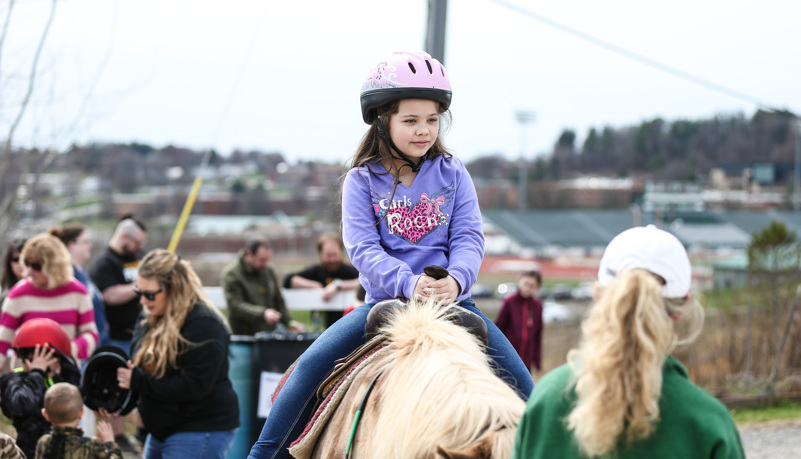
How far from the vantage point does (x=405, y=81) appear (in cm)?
345

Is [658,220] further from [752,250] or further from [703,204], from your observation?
[752,250]

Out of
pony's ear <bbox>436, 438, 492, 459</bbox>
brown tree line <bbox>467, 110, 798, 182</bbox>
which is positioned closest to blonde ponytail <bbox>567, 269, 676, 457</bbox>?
pony's ear <bbox>436, 438, 492, 459</bbox>

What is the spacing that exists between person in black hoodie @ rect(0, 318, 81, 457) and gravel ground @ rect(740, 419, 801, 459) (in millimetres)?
7202

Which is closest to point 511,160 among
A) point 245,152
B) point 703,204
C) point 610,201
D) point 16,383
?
point 610,201

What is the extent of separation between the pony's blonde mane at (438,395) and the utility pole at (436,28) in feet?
13.9

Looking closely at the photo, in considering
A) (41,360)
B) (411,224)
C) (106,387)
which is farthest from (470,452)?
(41,360)

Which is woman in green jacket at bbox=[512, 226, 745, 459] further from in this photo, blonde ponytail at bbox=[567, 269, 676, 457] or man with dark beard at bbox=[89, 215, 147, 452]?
man with dark beard at bbox=[89, 215, 147, 452]

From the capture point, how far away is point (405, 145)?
352cm

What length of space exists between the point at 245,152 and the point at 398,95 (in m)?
94.2

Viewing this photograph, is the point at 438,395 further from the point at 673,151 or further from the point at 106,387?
the point at 673,151

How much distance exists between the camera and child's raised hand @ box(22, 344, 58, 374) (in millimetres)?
5000

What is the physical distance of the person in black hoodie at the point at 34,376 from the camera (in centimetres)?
479

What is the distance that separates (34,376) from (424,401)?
132 inches

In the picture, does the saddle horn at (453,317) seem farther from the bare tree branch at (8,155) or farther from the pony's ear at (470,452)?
the bare tree branch at (8,155)
